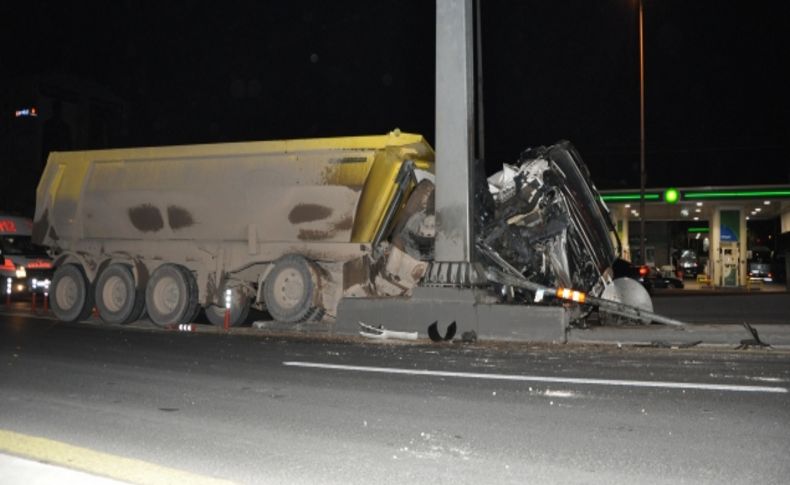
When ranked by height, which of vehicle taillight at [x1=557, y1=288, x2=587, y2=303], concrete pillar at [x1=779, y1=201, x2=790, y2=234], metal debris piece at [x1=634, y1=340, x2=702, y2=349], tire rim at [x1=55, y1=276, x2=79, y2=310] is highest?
concrete pillar at [x1=779, y1=201, x2=790, y2=234]

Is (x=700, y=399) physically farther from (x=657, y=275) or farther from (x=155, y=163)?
(x=657, y=275)

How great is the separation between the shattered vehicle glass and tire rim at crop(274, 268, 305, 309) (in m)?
3.05

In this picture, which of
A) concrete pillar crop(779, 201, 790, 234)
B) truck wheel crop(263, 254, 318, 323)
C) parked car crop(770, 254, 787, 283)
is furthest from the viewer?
parked car crop(770, 254, 787, 283)

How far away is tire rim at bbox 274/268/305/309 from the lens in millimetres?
12266

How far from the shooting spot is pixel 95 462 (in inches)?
186

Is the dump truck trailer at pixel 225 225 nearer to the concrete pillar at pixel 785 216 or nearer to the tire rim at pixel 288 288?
the tire rim at pixel 288 288

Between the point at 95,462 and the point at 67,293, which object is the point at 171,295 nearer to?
the point at 67,293

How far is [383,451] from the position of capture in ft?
17.0

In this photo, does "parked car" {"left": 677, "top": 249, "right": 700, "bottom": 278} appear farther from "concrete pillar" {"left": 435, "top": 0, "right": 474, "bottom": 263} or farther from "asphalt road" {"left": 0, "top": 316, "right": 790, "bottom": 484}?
"asphalt road" {"left": 0, "top": 316, "right": 790, "bottom": 484}

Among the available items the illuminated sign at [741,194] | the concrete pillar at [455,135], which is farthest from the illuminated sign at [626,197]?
the concrete pillar at [455,135]

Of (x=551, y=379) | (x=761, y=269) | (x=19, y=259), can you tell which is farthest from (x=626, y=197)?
(x=551, y=379)

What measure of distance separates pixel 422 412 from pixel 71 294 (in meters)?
10.6

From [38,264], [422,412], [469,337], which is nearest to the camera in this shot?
[422,412]

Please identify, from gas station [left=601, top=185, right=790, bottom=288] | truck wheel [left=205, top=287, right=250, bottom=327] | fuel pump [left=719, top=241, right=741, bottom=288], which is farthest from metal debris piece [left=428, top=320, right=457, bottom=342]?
fuel pump [left=719, top=241, right=741, bottom=288]
